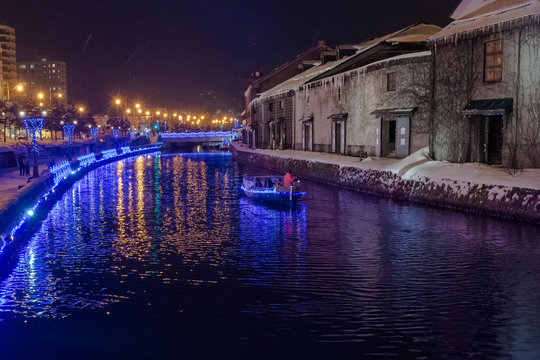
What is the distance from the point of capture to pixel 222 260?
1622 centimetres

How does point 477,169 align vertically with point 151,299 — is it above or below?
above

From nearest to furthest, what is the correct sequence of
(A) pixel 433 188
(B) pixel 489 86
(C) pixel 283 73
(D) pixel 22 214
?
(D) pixel 22 214
(A) pixel 433 188
(B) pixel 489 86
(C) pixel 283 73

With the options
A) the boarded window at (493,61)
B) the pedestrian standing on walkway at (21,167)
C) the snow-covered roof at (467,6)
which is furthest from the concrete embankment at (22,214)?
the snow-covered roof at (467,6)

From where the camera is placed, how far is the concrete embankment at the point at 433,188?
2211 centimetres

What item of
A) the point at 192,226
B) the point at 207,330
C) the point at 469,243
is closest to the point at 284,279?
the point at 207,330

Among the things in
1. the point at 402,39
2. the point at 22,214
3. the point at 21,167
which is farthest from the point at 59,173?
the point at 402,39

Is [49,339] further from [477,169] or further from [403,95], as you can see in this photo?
[403,95]

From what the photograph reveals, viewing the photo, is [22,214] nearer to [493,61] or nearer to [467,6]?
[493,61]

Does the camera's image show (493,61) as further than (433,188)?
Yes

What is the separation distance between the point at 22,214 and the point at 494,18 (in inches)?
935

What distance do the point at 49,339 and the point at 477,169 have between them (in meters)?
22.3

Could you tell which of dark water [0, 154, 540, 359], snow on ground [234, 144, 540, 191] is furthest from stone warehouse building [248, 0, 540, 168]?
dark water [0, 154, 540, 359]

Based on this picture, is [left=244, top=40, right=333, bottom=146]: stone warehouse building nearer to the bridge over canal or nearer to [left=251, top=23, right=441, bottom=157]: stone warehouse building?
[left=251, top=23, right=441, bottom=157]: stone warehouse building

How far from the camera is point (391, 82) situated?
131 ft
